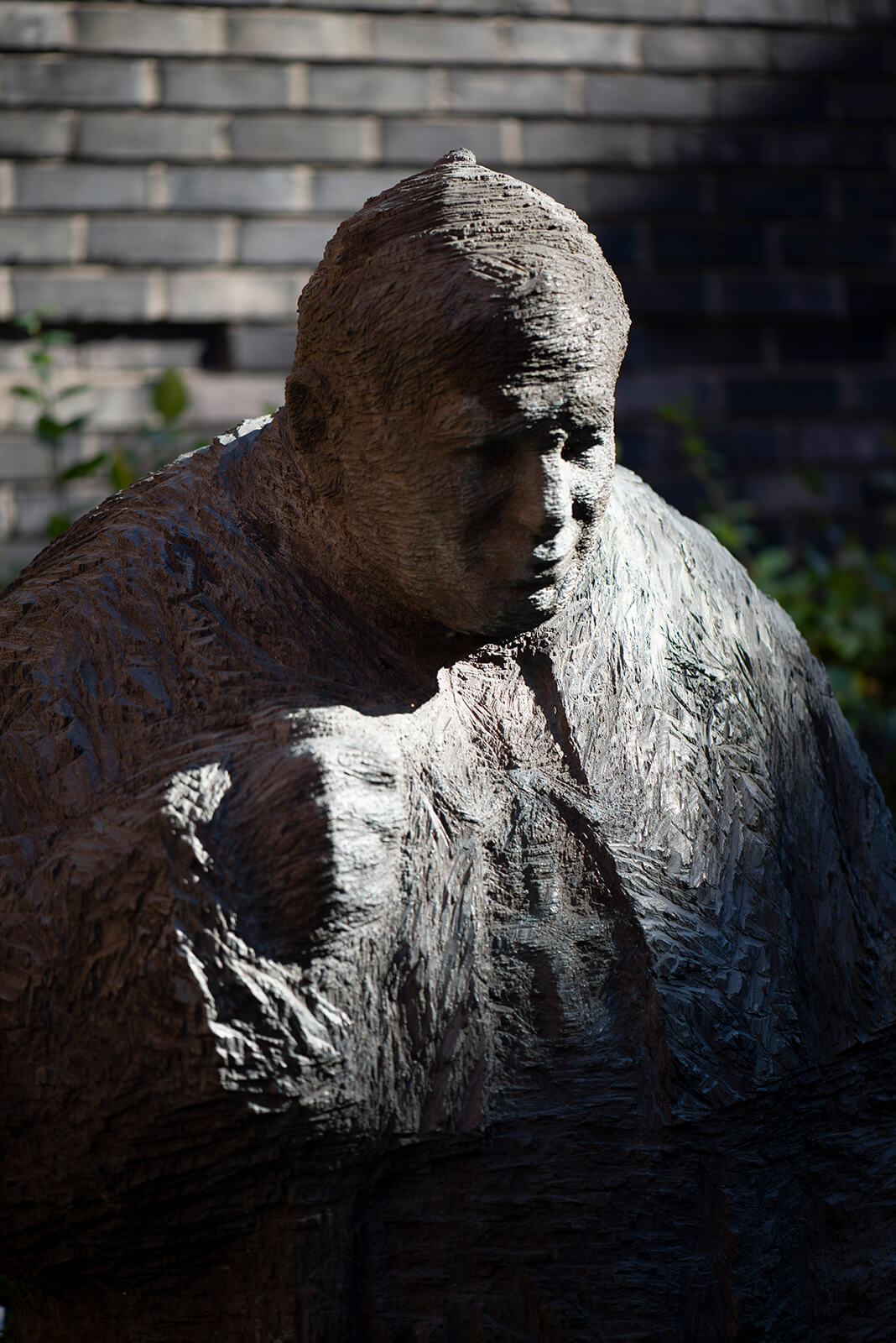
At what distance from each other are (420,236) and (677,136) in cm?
369

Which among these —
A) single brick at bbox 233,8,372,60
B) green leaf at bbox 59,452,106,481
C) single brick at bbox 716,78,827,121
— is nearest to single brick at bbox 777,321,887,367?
single brick at bbox 716,78,827,121

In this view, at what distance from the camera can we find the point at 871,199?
16.2ft

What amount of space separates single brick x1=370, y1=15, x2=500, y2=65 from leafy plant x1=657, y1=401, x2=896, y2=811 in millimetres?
1150

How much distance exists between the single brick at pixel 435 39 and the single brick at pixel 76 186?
31.0 inches

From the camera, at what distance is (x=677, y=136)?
4727mm

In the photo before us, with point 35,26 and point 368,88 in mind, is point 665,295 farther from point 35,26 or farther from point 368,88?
point 35,26

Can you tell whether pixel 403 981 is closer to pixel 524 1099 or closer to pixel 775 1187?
pixel 524 1099

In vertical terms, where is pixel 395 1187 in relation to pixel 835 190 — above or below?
below

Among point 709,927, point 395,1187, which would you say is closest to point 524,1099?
point 395,1187

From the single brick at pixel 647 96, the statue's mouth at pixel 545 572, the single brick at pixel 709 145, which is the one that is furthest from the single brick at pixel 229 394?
the statue's mouth at pixel 545 572

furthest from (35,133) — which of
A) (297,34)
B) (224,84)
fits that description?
(297,34)

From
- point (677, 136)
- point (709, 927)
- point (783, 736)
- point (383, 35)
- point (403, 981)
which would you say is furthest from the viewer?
point (677, 136)

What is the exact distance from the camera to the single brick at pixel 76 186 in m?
4.18

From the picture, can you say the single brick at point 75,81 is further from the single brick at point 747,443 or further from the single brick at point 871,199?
the single brick at point 871,199
